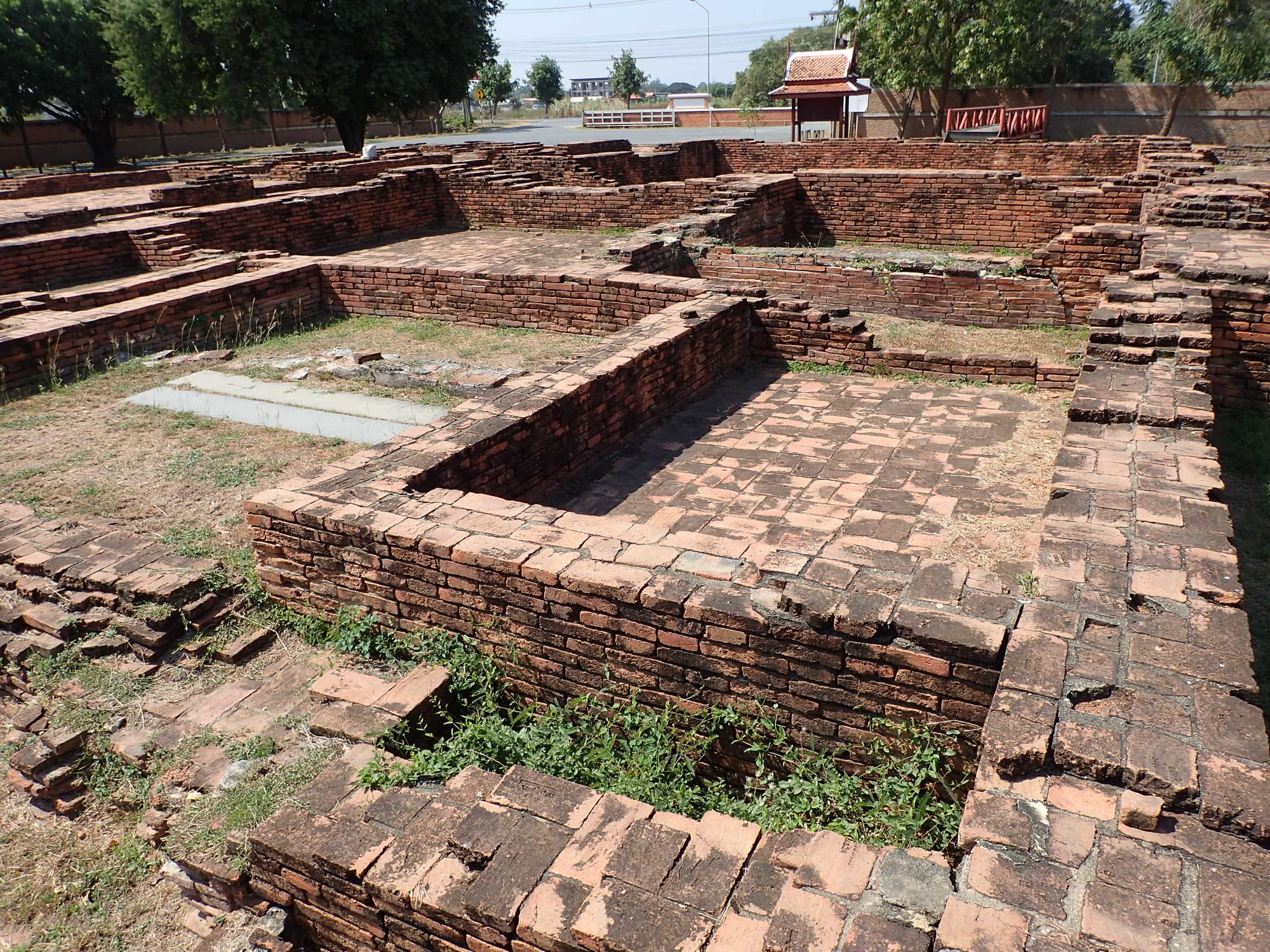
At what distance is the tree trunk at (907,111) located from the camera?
24.8 meters

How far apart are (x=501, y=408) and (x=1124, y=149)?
14.4 metres

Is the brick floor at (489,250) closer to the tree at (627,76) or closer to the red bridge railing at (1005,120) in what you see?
the red bridge railing at (1005,120)

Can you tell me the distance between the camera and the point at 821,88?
23.9 m

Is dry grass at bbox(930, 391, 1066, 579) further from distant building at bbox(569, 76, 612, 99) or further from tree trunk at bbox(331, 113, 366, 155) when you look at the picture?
distant building at bbox(569, 76, 612, 99)

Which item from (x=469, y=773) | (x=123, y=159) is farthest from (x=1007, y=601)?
(x=123, y=159)

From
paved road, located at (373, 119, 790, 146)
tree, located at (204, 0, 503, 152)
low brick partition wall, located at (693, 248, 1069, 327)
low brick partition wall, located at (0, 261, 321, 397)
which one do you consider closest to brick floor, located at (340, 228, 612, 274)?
low brick partition wall, located at (0, 261, 321, 397)

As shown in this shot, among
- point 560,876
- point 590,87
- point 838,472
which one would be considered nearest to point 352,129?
point 838,472

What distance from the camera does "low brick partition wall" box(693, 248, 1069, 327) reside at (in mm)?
7562

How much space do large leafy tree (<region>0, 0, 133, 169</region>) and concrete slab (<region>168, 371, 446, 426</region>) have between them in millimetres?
25449

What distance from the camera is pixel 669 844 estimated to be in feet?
7.02

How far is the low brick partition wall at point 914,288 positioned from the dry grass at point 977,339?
0.48 ft

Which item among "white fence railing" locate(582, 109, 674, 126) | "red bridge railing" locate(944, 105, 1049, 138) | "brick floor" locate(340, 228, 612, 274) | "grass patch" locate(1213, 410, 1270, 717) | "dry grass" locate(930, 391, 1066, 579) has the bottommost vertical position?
"grass patch" locate(1213, 410, 1270, 717)

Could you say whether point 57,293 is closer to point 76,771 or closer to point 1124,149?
point 76,771

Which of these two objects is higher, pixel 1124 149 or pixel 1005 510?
pixel 1124 149
